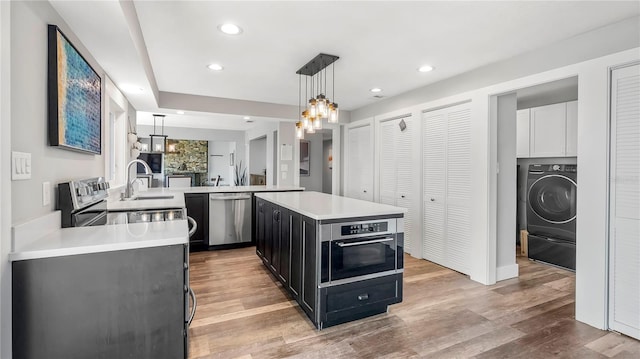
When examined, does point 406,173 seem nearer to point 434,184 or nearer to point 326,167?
point 434,184

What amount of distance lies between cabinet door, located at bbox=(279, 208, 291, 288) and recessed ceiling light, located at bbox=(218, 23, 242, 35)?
1.51 metres

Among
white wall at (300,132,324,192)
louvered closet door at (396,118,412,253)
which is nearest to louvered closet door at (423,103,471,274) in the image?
louvered closet door at (396,118,412,253)

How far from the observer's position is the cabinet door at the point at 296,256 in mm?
2510

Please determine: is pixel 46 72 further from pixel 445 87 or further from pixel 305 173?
pixel 305 173

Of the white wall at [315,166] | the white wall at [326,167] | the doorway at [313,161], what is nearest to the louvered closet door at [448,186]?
the doorway at [313,161]

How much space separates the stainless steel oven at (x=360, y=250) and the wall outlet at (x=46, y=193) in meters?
1.53

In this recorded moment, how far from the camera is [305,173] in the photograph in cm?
817

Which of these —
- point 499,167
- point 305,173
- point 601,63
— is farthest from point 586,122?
point 305,173

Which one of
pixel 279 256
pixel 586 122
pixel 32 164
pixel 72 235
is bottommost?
pixel 279 256

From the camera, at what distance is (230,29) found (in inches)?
94.3

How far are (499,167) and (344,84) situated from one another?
6.63 feet

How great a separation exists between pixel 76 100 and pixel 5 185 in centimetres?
92

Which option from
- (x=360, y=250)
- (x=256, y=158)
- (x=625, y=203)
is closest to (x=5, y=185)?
(x=360, y=250)

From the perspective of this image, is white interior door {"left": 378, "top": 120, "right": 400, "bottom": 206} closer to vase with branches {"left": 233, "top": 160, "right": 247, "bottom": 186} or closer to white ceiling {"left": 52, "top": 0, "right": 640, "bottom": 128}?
white ceiling {"left": 52, "top": 0, "right": 640, "bottom": 128}
